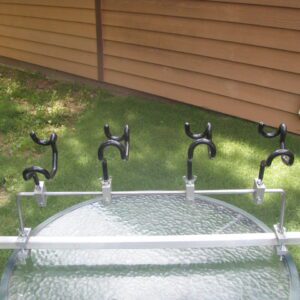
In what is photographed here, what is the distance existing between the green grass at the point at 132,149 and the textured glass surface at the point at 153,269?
1.16 metres

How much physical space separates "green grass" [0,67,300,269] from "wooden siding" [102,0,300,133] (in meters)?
0.23

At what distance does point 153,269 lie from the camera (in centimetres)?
171

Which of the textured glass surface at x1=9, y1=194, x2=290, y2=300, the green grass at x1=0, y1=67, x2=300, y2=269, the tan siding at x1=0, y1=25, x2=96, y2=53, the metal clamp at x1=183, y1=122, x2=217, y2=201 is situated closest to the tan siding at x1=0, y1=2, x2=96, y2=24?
the tan siding at x1=0, y1=25, x2=96, y2=53

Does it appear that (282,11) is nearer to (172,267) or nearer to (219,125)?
(219,125)

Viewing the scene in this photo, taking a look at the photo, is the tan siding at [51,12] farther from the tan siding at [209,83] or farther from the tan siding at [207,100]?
the tan siding at [207,100]

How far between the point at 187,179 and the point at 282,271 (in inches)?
21.1

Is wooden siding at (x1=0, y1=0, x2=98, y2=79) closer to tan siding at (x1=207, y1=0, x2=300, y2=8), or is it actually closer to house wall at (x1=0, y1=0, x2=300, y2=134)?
house wall at (x1=0, y1=0, x2=300, y2=134)

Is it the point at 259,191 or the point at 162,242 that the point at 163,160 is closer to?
the point at 259,191

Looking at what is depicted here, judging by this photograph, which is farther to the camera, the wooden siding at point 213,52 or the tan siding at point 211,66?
the tan siding at point 211,66

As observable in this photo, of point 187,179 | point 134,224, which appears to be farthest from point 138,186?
point 187,179

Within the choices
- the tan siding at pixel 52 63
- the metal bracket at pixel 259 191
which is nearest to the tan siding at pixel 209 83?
the tan siding at pixel 52 63

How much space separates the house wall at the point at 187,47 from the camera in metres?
4.22

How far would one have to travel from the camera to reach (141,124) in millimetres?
4785

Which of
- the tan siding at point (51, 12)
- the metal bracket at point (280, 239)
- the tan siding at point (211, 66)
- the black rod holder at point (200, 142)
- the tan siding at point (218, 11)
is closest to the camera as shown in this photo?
the black rod holder at point (200, 142)
